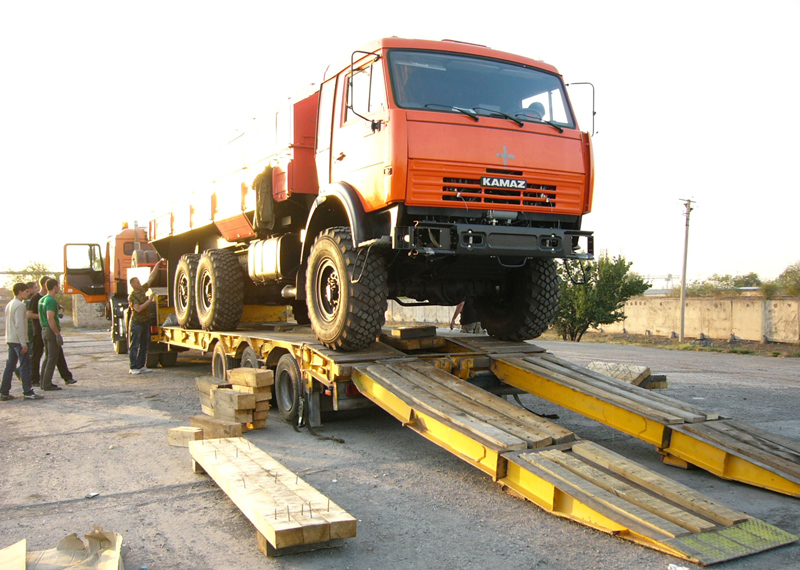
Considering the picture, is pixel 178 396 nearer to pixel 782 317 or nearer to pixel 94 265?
pixel 94 265

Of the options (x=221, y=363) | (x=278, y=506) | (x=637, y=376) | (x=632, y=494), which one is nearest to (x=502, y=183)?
(x=632, y=494)

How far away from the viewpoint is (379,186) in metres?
6.38

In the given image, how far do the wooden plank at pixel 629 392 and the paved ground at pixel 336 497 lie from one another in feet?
1.67

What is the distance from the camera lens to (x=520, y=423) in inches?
211

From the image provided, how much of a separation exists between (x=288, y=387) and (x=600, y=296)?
30.1m

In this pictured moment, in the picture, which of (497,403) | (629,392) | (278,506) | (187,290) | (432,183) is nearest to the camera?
(278,506)

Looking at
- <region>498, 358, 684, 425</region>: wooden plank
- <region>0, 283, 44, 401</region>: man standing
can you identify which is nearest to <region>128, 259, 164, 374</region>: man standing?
<region>0, 283, 44, 401</region>: man standing

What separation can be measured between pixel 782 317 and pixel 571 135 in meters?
27.9

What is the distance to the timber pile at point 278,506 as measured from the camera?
385 centimetres

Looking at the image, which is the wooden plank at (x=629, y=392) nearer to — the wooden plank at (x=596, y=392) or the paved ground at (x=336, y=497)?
the wooden plank at (x=596, y=392)

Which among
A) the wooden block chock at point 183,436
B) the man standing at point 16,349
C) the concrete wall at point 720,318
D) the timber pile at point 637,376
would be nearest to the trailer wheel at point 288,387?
the wooden block chock at point 183,436

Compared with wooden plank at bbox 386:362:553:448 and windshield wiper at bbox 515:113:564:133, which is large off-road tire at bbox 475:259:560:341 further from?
wooden plank at bbox 386:362:553:448

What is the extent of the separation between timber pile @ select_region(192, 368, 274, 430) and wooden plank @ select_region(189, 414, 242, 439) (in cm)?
54

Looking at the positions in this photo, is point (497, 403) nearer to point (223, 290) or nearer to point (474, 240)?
point (474, 240)
